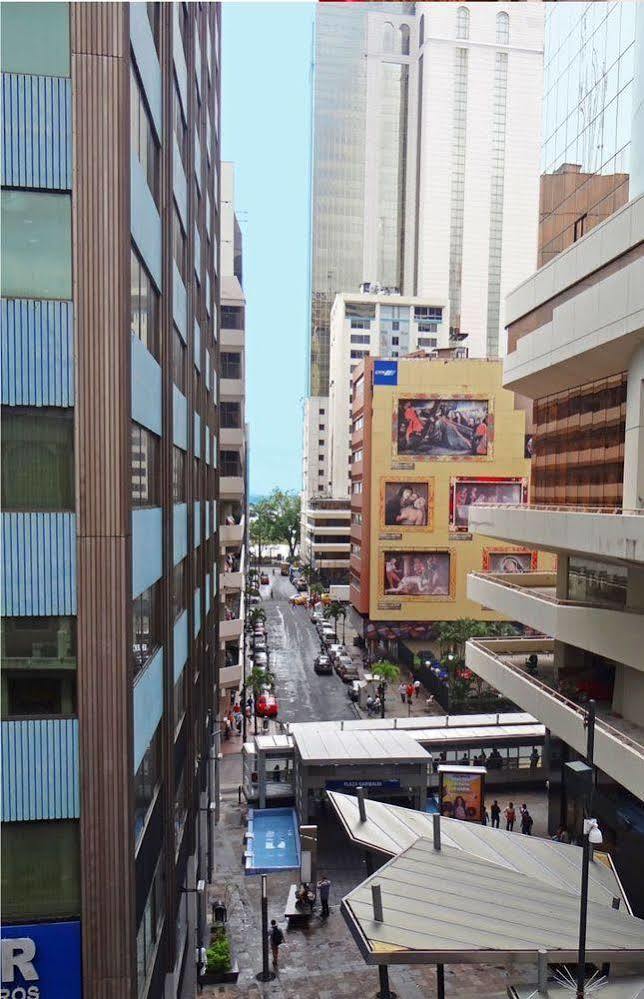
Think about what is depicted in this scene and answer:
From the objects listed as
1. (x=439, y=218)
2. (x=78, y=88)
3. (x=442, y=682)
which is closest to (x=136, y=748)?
(x=78, y=88)

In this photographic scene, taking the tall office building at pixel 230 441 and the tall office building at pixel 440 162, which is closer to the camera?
the tall office building at pixel 230 441

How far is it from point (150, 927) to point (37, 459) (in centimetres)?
909

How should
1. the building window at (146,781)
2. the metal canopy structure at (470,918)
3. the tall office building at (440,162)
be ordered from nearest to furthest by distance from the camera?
1. the building window at (146,781)
2. the metal canopy structure at (470,918)
3. the tall office building at (440,162)

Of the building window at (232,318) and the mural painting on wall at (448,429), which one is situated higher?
the building window at (232,318)

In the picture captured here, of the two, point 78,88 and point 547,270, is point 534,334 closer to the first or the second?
point 547,270

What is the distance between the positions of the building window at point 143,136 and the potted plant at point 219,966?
19.3 metres

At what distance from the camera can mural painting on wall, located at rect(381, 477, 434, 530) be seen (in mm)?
66500

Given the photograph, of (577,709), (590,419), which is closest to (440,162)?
(590,419)

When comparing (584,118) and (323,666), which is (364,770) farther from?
(323,666)

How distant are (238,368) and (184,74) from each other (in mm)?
27809

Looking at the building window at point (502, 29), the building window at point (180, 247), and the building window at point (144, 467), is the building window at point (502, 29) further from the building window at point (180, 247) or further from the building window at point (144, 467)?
the building window at point (144, 467)

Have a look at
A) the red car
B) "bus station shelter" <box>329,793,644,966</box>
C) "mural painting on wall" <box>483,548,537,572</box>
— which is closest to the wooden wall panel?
A: "bus station shelter" <box>329,793,644,966</box>

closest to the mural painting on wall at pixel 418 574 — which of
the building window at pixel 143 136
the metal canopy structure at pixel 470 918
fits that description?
the metal canopy structure at pixel 470 918

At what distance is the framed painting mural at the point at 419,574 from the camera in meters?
66.4
